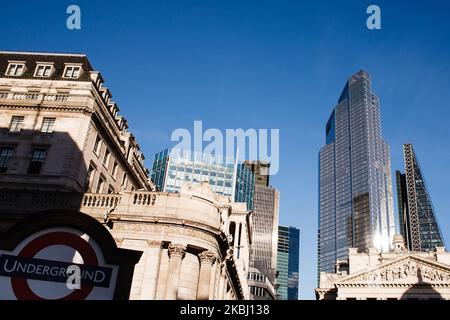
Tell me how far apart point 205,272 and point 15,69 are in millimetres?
30799

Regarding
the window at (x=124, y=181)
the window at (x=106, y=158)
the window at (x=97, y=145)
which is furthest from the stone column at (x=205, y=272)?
the window at (x=124, y=181)

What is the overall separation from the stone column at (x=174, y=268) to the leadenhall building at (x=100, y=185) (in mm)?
59

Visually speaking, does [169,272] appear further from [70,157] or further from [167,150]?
[167,150]

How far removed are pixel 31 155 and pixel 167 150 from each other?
151268 millimetres

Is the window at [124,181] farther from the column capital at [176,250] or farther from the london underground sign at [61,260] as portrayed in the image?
the london underground sign at [61,260]

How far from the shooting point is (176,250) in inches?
1067

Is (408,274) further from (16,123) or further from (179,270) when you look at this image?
(16,123)

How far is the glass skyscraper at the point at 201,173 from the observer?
165 m

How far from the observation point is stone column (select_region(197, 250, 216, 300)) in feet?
91.1

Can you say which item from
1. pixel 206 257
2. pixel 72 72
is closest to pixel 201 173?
pixel 72 72

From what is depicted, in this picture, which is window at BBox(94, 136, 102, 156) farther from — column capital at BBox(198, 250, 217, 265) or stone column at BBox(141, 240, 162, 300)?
column capital at BBox(198, 250, 217, 265)

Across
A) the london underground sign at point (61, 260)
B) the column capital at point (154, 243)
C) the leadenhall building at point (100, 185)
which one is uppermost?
the leadenhall building at point (100, 185)

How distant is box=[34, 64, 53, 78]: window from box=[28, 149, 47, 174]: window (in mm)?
9360
